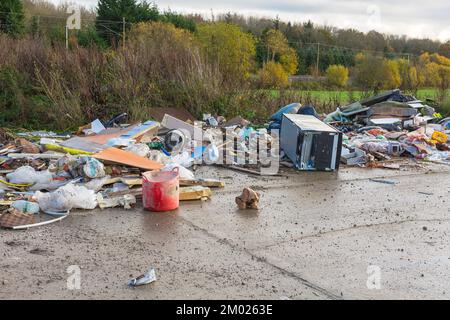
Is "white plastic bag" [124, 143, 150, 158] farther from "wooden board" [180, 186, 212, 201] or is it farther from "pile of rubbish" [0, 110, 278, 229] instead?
"wooden board" [180, 186, 212, 201]

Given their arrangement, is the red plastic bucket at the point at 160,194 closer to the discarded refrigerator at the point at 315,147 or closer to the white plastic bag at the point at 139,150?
the white plastic bag at the point at 139,150

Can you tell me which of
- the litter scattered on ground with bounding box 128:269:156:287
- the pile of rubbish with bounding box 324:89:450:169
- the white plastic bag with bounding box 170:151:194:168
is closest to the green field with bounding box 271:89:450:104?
the pile of rubbish with bounding box 324:89:450:169

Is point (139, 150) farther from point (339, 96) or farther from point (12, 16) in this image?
point (12, 16)

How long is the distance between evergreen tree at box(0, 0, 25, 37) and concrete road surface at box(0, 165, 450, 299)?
25237 mm

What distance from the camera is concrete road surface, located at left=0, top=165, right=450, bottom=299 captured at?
4.52 metres

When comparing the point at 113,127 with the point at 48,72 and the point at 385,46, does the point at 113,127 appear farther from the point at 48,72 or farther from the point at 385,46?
the point at 385,46

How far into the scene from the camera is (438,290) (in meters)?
4.63

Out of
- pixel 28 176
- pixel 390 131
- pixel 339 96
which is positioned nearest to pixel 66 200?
pixel 28 176

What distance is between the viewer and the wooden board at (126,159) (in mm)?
8117

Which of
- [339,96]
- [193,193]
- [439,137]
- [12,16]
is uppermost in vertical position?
[12,16]

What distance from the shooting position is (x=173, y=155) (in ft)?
31.1

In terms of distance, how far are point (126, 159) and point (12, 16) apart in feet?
82.4

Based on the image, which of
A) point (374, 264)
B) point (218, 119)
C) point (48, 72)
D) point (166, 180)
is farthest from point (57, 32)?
point (374, 264)

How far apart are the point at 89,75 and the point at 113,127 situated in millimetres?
2330
